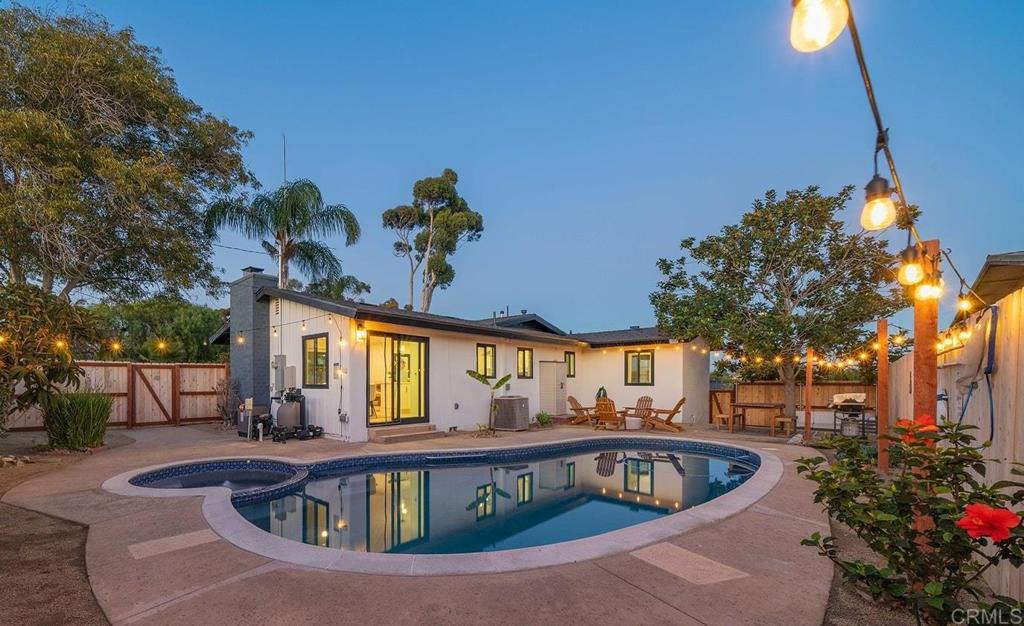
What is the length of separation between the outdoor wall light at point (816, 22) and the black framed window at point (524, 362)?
12.5m

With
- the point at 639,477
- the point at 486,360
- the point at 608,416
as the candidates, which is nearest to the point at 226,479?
the point at 486,360

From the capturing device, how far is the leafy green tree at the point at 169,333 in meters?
20.5

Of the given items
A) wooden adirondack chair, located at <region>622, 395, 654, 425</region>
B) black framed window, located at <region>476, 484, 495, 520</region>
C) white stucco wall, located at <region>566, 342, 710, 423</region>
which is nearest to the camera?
black framed window, located at <region>476, 484, 495, 520</region>

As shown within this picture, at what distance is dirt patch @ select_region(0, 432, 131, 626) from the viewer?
9.49 feet

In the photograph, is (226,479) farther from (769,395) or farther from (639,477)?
(769,395)

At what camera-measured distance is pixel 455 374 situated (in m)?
12.2

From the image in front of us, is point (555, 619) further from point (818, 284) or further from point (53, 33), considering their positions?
point (53, 33)

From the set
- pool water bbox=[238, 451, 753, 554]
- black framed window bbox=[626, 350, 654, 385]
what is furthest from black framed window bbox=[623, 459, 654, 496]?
black framed window bbox=[626, 350, 654, 385]

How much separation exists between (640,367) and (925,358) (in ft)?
38.8

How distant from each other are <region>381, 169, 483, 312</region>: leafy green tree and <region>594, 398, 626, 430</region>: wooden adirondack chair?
1283 centimetres

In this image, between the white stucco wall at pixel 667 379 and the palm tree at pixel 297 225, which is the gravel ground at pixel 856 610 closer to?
the white stucco wall at pixel 667 379

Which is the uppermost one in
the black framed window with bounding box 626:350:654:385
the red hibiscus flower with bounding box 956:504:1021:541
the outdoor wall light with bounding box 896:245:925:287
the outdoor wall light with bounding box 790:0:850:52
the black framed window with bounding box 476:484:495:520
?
the outdoor wall light with bounding box 790:0:850:52

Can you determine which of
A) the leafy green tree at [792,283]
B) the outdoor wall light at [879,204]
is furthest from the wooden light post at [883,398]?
the outdoor wall light at [879,204]

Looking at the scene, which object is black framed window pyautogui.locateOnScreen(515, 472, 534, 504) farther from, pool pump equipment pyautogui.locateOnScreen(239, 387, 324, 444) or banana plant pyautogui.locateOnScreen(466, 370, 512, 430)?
pool pump equipment pyautogui.locateOnScreen(239, 387, 324, 444)
